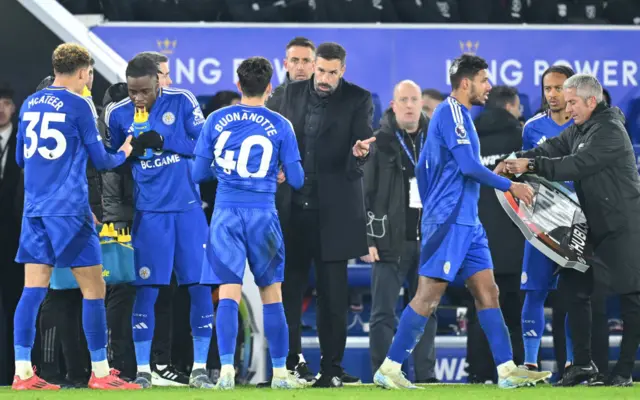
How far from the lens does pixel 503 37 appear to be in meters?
11.5

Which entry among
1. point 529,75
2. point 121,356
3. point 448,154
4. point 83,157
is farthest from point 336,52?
point 529,75

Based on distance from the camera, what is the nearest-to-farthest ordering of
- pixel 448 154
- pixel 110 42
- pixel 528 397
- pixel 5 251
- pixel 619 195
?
pixel 528 397, pixel 448 154, pixel 619 195, pixel 5 251, pixel 110 42

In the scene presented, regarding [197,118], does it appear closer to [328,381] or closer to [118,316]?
[118,316]

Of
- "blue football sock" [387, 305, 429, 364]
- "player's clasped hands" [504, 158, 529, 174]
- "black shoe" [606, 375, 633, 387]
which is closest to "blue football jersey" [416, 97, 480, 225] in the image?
"player's clasped hands" [504, 158, 529, 174]

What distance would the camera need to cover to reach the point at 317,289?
9164 millimetres

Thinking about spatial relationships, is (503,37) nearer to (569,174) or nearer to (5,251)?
(569,174)

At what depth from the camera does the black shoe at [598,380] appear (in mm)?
8945

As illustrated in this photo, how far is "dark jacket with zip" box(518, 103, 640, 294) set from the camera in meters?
8.84

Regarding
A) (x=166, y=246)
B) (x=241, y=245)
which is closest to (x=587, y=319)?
(x=241, y=245)

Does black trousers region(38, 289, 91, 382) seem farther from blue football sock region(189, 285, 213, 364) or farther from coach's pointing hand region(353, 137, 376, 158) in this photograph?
coach's pointing hand region(353, 137, 376, 158)

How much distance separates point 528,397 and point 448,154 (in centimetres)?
144

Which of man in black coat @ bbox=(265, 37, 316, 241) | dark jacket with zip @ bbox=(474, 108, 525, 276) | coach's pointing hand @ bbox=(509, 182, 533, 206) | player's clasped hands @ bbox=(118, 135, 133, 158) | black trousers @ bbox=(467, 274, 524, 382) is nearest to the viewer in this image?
coach's pointing hand @ bbox=(509, 182, 533, 206)

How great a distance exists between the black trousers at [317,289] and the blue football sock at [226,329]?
929mm

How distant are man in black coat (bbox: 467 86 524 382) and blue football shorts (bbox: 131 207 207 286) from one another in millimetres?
2150
